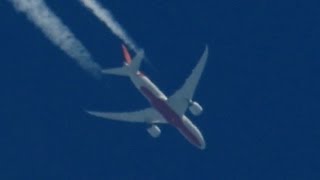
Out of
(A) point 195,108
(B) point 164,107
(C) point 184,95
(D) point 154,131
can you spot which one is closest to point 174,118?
(B) point 164,107

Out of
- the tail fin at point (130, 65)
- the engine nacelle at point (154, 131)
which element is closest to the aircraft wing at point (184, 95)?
the engine nacelle at point (154, 131)

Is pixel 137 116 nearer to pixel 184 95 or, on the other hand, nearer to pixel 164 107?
pixel 164 107

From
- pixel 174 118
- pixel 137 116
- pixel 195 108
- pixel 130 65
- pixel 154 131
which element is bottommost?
pixel 195 108

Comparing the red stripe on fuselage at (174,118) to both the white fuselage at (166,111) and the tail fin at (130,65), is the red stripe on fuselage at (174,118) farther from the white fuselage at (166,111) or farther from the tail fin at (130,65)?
the tail fin at (130,65)

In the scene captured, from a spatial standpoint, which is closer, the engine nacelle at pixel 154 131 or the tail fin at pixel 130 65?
the tail fin at pixel 130 65

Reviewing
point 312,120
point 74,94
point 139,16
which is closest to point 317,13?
point 312,120

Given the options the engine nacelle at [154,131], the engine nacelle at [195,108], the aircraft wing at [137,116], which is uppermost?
the aircraft wing at [137,116]
